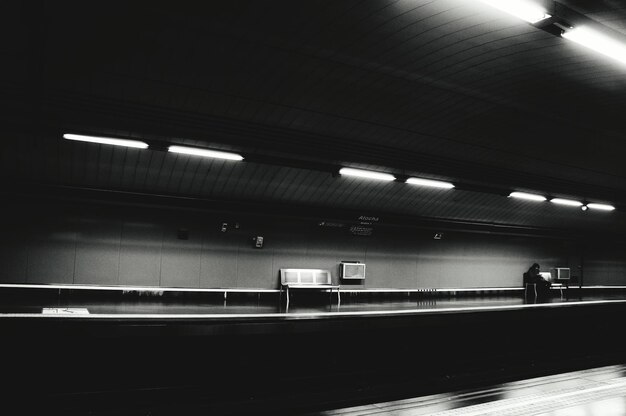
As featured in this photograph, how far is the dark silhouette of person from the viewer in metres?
14.9

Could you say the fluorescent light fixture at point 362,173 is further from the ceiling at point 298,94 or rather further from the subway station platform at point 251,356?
the subway station platform at point 251,356

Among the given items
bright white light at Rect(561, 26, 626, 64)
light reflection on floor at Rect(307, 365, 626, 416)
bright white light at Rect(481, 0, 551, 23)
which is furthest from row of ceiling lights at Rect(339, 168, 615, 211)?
bright white light at Rect(481, 0, 551, 23)

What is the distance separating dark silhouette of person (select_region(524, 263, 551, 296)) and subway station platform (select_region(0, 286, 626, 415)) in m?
6.42

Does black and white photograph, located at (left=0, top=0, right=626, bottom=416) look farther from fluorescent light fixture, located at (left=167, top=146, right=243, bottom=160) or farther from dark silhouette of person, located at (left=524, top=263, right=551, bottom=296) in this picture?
dark silhouette of person, located at (left=524, top=263, right=551, bottom=296)

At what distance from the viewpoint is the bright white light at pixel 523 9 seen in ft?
11.0

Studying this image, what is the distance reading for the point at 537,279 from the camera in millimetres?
14891

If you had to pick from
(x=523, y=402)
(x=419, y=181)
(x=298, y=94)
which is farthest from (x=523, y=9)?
(x=419, y=181)

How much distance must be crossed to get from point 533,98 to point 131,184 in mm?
7394

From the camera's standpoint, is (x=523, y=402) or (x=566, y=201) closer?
(x=523, y=402)

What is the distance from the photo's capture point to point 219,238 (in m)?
10.1

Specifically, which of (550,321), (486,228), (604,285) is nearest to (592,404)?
(550,321)

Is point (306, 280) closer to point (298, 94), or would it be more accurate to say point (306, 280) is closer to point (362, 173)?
point (362, 173)

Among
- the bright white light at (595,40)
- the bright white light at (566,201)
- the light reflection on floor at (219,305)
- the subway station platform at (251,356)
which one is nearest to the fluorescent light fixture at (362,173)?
the light reflection on floor at (219,305)

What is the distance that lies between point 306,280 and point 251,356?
18.4 feet
